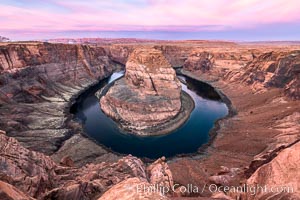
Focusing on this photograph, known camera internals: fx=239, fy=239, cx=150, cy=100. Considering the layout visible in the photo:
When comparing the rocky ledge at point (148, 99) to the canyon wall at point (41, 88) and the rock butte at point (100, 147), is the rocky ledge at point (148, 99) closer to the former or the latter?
the rock butte at point (100, 147)

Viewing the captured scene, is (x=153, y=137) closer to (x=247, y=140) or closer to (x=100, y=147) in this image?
(x=100, y=147)

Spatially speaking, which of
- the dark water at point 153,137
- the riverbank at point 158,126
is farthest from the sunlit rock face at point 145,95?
the dark water at point 153,137

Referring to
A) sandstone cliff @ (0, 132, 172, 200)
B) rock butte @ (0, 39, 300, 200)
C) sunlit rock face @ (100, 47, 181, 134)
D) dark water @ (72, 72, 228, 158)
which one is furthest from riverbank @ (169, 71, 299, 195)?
sunlit rock face @ (100, 47, 181, 134)

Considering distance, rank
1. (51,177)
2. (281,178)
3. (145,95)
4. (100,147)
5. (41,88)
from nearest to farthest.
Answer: (281,178)
(51,177)
(100,147)
(145,95)
(41,88)

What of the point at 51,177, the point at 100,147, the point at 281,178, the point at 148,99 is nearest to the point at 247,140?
the point at 148,99

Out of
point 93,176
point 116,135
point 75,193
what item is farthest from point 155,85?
point 75,193

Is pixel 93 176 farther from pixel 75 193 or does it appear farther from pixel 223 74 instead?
pixel 223 74
